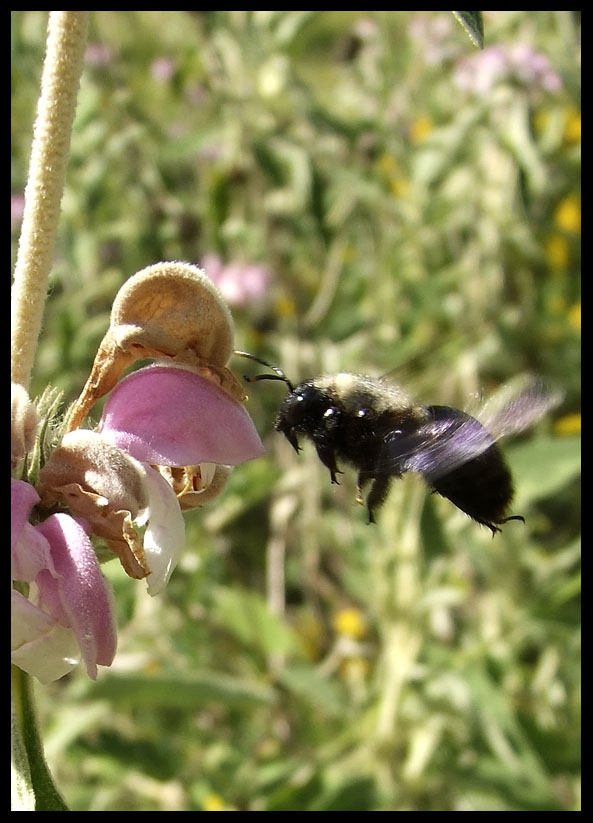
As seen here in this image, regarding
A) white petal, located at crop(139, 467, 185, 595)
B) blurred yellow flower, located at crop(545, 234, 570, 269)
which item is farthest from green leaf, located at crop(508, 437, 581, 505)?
blurred yellow flower, located at crop(545, 234, 570, 269)

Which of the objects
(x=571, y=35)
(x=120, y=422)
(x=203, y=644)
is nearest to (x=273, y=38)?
(x=571, y=35)

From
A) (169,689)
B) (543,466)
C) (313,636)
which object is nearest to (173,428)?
(169,689)

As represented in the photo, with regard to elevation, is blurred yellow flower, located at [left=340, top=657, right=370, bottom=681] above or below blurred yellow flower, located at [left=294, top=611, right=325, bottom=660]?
below

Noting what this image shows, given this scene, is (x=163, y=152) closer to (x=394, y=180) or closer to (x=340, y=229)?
(x=340, y=229)

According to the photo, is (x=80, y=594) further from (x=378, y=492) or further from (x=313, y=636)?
(x=313, y=636)

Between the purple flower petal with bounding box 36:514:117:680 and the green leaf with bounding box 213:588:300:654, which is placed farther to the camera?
the green leaf with bounding box 213:588:300:654

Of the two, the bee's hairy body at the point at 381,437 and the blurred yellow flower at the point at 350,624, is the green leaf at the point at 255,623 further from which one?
the bee's hairy body at the point at 381,437

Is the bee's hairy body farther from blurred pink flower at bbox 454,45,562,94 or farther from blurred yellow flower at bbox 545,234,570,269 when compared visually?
blurred yellow flower at bbox 545,234,570,269
